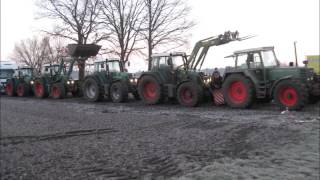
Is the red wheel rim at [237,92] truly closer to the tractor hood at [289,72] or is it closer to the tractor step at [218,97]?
the tractor step at [218,97]

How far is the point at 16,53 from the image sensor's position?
71562mm

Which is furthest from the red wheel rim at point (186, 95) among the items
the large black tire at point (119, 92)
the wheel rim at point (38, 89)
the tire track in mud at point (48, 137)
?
the wheel rim at point (38, 89)

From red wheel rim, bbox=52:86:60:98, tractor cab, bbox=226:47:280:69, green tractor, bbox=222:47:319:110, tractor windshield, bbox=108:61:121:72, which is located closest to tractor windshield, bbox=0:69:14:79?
red wheel rim, bbox=52:86:60:98

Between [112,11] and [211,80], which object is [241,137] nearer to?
[211,80]

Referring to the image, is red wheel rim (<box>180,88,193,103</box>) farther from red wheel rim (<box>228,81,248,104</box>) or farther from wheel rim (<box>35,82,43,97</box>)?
wheel rim (<box>35,82,43,97</box>)

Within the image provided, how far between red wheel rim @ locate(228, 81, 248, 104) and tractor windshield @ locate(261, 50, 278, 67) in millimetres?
1125

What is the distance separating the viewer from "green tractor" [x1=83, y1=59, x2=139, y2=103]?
20438 mm

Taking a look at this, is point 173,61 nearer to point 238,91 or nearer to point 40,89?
point 238,91

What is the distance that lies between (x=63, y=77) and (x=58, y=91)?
91 centimetres

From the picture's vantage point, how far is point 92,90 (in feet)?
71.9

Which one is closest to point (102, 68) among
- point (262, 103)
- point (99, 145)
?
point (262, 103)

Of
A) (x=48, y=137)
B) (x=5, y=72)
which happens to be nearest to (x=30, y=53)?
(x=5, y=72)

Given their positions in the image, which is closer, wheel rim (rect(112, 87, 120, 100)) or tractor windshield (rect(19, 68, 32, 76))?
wheel rim (rect(112, 87, 120, 100))

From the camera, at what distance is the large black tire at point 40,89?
82.0 ft
